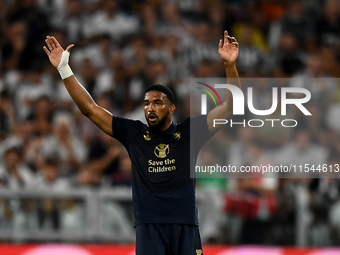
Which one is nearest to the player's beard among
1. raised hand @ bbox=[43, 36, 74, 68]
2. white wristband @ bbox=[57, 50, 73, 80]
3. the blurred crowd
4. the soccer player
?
the soccer player

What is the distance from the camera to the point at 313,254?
762cm

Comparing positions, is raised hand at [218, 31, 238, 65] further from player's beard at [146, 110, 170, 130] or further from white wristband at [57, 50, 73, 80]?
white wristband at [57, 50, 73, 80]

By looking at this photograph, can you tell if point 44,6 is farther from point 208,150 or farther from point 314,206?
point 314,206

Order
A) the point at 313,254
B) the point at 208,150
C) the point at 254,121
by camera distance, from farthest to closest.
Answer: the point at 254,121
the point at 208,150
the point at 313,254

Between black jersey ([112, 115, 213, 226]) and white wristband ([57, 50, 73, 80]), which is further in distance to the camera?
white wristband ([57, 50, 73, 80])

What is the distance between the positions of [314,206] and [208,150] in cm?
177

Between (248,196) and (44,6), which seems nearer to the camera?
(248,196)

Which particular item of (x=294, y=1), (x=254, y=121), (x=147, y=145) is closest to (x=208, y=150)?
(x=254, y=121)

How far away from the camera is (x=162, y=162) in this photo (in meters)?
5.19

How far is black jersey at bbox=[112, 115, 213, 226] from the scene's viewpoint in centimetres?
508

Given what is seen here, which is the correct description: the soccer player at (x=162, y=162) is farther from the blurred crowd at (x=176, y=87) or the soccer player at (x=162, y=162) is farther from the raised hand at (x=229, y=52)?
the blurred crowd at (x=176, y=87)

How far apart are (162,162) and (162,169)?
65 millimetres

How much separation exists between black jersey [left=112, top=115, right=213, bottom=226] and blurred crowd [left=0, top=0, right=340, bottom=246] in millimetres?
2857

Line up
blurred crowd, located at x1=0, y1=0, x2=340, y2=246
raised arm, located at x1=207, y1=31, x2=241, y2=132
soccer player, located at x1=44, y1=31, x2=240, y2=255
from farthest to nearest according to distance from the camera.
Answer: blurred crowd, located at x1=0, y1=0, x2=340, y2=246, raised arm, located at x1=207, y1=31, x2=241, y2=132, soccer player, located at x1=44, y1=31, x2=240, y2=255
